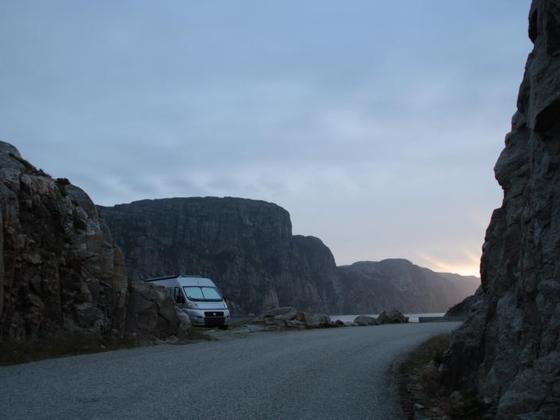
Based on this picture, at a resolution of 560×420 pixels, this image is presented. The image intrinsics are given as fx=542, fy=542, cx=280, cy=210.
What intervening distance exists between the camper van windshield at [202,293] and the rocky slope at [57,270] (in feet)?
24.5

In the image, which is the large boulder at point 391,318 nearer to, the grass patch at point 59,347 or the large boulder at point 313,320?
the large boulder at point 313,320

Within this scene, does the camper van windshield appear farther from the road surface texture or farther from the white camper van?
the road surface texture

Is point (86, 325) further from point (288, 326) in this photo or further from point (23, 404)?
point (288, 326)

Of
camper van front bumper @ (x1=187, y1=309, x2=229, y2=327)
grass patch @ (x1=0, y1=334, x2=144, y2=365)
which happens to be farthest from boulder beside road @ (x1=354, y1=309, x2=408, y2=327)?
grass patch @ (x1=0, y1=334, x2=144, y2=365)

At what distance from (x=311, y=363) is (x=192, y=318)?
15.6 m

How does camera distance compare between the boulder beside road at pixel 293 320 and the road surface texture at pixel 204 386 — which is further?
the boulder beside road at pixel 293 320

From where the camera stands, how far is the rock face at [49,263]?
46.7 feet

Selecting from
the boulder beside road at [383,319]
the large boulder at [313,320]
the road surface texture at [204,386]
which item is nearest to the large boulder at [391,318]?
the boulder beside road at [383,319]

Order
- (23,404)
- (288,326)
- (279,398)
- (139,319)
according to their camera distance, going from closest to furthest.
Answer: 1. (23,404)
2. (279,398)
3. (139,319)
4. (288,326)

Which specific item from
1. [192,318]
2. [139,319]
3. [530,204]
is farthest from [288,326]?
[530,204]

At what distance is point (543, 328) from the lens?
5.62 m

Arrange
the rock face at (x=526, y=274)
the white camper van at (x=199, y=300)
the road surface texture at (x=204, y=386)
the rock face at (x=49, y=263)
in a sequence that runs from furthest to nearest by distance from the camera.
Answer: the white camper van at (x=199, y=300) → the rock face at (x=49, y=263) → the road surface texture at (x=204, y=386) → the rock face at (x=526, y=274)

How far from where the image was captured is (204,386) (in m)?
8.97

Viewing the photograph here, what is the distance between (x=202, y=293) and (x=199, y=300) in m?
0.83
